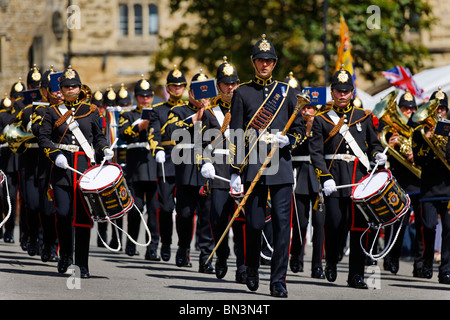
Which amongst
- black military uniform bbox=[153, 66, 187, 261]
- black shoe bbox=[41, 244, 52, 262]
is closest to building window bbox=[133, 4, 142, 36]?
black military uniform bbox=[153, 66, 187, 261]

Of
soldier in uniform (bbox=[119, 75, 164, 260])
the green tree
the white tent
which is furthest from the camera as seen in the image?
the green tree

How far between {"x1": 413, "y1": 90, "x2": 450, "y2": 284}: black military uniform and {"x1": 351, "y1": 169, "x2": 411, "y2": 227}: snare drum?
1.61 meters

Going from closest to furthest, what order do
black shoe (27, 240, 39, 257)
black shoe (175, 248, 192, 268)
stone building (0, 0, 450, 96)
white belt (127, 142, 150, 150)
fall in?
black shoe (175, 248, 192, 268) → black shoe (27, 240, 39, 257) → white belt (127, 142, 150, 150) → stone building (0, 0, 450, 96)

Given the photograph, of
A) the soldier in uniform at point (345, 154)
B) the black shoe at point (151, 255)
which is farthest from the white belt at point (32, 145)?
the soldier in uniform at point (345, 154)

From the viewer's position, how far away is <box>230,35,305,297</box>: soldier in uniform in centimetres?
1068

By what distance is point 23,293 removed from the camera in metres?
10.4

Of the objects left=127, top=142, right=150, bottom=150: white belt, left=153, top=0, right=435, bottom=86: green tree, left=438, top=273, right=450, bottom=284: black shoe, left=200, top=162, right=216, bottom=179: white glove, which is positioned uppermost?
left=153, top=0, right=435, bottom=86: green tree

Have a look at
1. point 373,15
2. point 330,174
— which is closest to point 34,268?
point 330,174

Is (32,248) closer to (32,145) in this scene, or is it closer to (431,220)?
(32,145)

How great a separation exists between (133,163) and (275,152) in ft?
16.4

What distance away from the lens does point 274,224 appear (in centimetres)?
1069

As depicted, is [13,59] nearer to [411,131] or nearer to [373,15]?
[373,15]

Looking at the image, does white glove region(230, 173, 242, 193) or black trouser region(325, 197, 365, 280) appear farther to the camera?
black trouser region(325, 197, 365, 280)

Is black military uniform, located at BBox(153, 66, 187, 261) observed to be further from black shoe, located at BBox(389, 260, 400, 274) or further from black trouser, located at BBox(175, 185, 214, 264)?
black shoe, located at BBox(389, 260, 400, 274)
